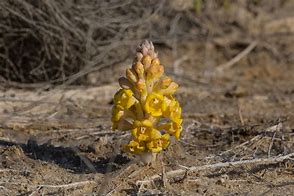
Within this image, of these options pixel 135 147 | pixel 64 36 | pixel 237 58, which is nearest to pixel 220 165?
pixel 135 147

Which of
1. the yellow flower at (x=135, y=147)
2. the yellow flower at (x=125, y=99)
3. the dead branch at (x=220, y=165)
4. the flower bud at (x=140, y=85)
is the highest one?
the flower bud at (x=140, y=85)

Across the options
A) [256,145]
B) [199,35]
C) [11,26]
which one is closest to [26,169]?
[256,145]

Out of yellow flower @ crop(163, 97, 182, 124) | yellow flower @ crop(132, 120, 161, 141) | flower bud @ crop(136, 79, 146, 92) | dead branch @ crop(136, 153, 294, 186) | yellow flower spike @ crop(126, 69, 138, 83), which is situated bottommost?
dead branch @ crop(136, 153, 294, 186)

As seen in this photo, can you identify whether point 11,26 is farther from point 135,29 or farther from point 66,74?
point 135,29

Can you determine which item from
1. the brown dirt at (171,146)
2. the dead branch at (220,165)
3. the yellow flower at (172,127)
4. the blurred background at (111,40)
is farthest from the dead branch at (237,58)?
the yellow flower at (172,127)

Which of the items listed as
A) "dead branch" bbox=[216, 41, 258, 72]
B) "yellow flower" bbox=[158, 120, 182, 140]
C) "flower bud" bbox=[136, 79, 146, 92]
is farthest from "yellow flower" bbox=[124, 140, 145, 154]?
"dead branch" bbox=[216, 41, 258, 72]

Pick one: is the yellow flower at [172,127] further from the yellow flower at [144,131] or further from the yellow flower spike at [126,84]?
the yellow flower spike at [126,84]

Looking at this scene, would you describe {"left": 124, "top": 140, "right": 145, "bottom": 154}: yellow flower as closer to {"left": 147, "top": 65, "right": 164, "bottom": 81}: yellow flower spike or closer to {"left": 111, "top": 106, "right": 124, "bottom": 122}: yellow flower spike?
{"left": 111, "top": 106, "right": 124, "bottom": 122}: yellow flower spike
